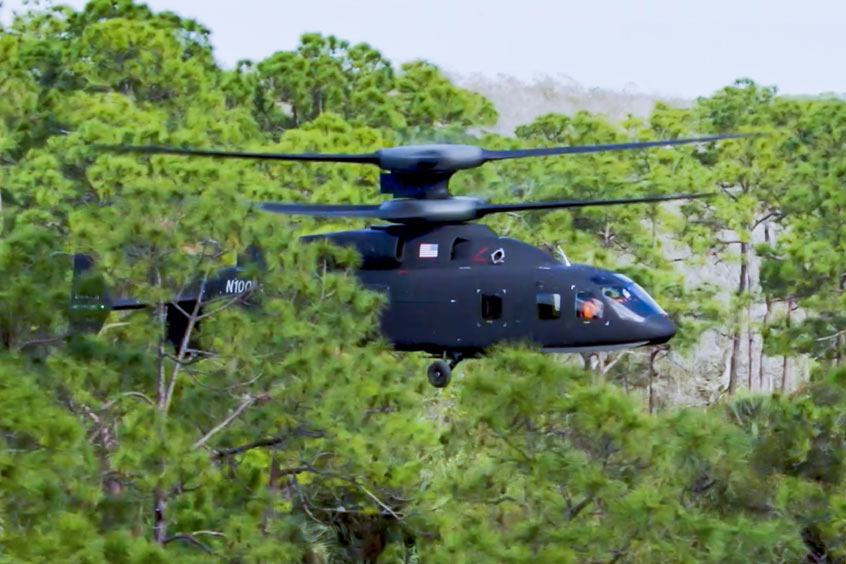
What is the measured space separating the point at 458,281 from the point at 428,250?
685 millimetres

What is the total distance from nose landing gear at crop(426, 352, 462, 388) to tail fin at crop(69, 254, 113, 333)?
5.42 meters

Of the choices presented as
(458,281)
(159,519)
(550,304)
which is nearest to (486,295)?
(458,281)

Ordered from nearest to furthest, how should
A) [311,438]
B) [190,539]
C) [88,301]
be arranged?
[88,301] < [190,539] < [311,438]

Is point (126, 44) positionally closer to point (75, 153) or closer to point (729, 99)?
point (75, 153)

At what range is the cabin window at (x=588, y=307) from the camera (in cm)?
2205

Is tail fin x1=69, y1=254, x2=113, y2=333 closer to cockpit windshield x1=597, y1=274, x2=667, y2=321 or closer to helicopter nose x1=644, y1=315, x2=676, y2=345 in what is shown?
cockpit windshield x1=597, y1=274, x2=667, y2=321

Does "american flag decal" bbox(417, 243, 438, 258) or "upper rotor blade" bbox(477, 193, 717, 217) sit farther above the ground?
"upper rotor blade" bbox(477, 193, 717, 217)

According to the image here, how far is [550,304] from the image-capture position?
22203 millimetres

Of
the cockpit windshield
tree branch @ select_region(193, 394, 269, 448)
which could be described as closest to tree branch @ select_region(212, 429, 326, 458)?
tree branch @ select_region(193, 394, 269, 448)

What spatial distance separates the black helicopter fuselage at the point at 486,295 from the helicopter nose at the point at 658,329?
1 centimetres

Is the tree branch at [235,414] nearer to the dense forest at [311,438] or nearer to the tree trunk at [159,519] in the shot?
the dense forest at [311,438]

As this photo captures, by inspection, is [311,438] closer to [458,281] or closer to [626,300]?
[458,281]

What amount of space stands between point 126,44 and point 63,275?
3285cm

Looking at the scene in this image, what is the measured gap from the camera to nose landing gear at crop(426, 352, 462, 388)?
2312 cm
